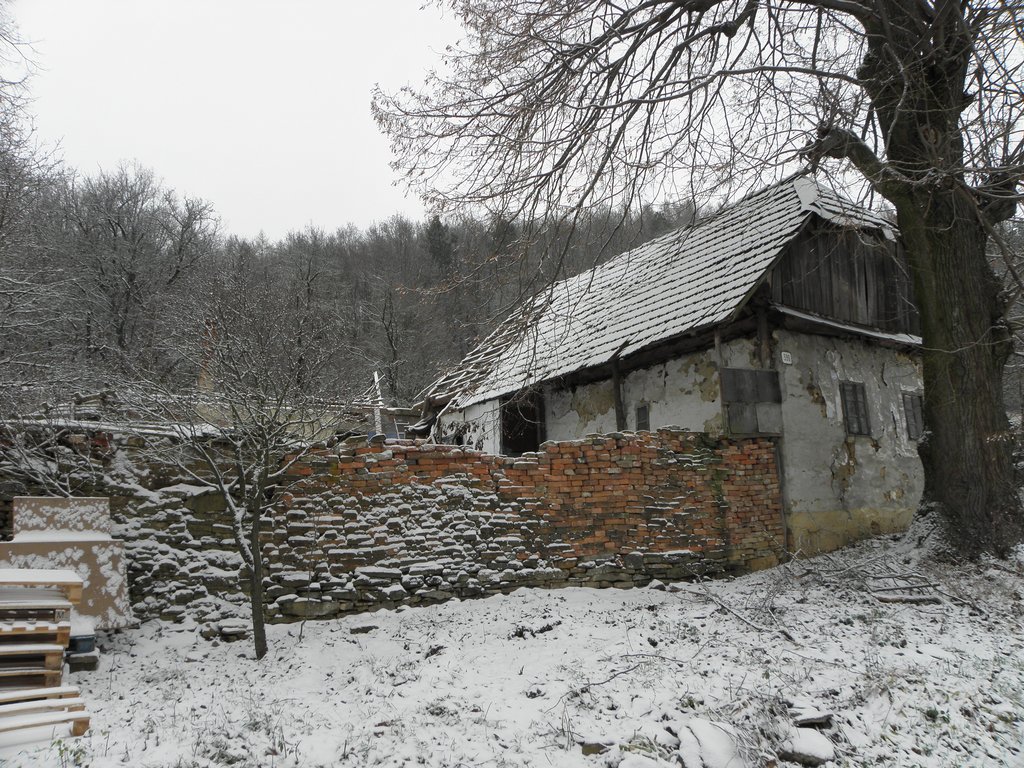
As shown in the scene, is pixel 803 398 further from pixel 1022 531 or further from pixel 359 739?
pixel 359 739

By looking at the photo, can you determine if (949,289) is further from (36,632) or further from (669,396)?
(36,632)

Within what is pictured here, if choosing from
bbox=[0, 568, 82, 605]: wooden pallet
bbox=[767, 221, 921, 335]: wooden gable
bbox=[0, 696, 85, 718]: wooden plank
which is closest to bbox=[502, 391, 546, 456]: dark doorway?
bbox=[767, 221, 921, 335]: wooden gable

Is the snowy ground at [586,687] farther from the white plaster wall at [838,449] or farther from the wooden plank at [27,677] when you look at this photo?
the white plaster wall at [838,449]

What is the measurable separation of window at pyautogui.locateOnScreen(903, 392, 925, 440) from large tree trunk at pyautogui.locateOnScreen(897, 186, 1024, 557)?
414 cm

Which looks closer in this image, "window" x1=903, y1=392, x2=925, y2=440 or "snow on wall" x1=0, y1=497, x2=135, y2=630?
"snow on wall" x1=0, y1=497, x2=135, y2=630

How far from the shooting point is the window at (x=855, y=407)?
11.0m

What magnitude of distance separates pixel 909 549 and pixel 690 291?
5.17 metres

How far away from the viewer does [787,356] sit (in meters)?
10.3

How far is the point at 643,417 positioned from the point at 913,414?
17.3 feet

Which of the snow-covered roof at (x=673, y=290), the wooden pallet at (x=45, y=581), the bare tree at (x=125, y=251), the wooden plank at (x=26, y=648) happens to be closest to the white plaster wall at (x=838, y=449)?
the snow-covered roof at (x=673, y=290)

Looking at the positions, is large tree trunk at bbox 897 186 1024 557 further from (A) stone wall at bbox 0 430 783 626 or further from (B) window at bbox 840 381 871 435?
(B) window at bbox 840 381 871 435

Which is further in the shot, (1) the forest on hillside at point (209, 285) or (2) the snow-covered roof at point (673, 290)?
(2) the snow-covered roof at point (673, 290)

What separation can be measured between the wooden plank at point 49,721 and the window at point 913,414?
41.7 ft

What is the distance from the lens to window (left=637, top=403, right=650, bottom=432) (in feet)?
37.5
